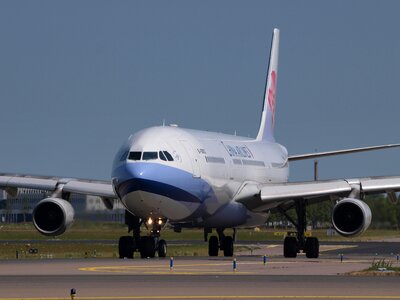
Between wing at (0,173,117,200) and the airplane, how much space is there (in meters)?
0.04

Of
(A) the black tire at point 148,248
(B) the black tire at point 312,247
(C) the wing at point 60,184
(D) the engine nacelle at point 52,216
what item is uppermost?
(C) the wing at point 60,184

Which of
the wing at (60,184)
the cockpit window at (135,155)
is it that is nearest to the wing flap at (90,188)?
the wing at (60,184)

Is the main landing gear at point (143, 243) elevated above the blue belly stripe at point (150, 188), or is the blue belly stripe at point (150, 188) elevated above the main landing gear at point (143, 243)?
the blue belly stripe at point (150, 188)

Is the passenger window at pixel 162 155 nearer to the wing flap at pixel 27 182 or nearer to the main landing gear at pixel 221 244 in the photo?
the wing flap at pixel 27 182

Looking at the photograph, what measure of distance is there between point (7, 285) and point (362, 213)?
20.2 metres

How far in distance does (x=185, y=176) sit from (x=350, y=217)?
22.3 feet

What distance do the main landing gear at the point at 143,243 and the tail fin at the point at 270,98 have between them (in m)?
16.3

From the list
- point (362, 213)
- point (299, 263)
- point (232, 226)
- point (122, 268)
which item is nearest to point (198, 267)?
point (122, 268)

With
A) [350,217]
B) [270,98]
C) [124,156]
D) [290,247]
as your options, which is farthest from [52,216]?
[270,98]

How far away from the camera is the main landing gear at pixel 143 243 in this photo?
48062 mm

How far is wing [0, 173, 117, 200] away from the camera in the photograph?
51906 mm

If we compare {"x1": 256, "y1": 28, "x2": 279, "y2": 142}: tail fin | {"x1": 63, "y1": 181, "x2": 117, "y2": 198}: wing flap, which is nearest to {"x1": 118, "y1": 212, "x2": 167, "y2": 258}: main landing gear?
{"x1": 63, "y1": 181, "x2": 117, "y2": 198}: wing flap

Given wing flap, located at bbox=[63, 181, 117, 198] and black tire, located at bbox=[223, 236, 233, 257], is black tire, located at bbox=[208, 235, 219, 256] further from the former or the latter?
wing flap, located at bbox=[63, 181, 117, 198]

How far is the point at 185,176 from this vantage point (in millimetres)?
47781
